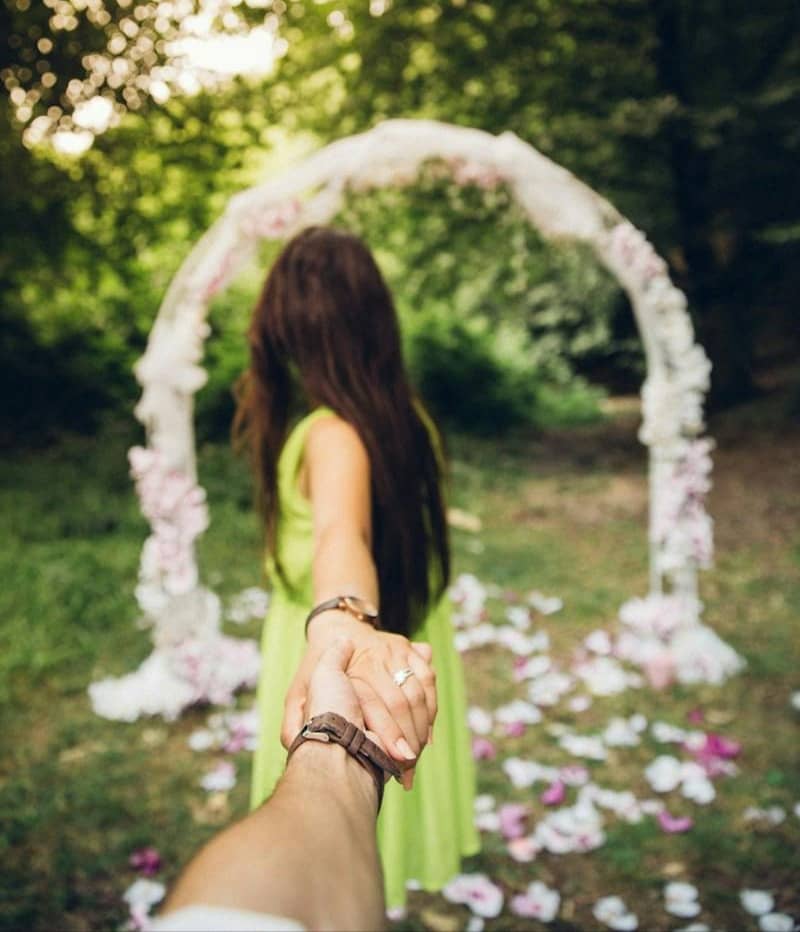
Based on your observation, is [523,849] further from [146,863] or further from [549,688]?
[146,863]

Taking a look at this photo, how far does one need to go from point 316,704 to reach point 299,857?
1.06 ft

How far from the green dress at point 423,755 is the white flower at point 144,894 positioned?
0.77m

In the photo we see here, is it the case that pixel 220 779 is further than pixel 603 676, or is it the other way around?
pixel 603 676

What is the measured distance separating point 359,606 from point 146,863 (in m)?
2.21

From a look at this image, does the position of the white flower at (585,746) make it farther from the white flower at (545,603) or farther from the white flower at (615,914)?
the white flower at (545,603)

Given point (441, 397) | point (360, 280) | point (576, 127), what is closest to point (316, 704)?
point (360, 280)

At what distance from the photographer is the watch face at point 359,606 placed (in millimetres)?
1386

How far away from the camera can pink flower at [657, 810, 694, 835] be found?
3080 millimetres

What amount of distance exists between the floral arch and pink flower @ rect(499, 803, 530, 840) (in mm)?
1334

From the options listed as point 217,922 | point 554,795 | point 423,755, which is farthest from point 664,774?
point 217,922

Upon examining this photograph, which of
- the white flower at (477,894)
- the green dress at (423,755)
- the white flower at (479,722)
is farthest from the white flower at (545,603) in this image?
the green dress at (423,755)

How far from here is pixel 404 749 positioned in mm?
1058

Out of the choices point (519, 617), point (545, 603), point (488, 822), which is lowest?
point (488, 822)

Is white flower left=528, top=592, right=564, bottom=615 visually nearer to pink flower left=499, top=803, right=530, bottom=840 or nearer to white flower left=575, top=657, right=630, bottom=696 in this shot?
white flower left=575, top=657, right=630, bottom=696
